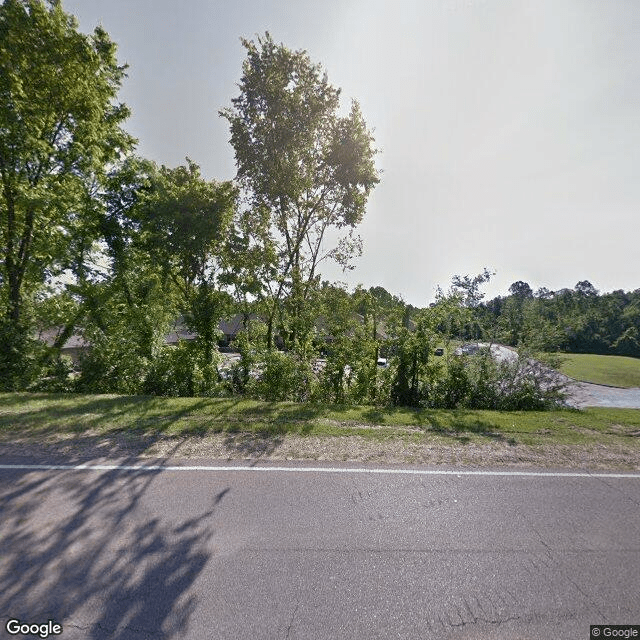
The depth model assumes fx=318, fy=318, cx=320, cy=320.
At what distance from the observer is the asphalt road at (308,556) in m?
2.56

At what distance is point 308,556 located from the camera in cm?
322

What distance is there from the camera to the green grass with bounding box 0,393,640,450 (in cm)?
629

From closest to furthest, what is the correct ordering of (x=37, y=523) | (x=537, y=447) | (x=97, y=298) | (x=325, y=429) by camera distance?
(x=37, y=523)
(x=537, y=447)
(x=325, y=429)
(x=97, y=298)

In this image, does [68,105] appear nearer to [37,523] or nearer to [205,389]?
[205,389]

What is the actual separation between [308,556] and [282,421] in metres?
4.02

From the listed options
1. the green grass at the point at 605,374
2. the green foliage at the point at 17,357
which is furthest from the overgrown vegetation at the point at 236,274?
the green grass at the point at 605,374

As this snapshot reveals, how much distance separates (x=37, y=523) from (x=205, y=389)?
23.9ft

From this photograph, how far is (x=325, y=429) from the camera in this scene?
6.75 m

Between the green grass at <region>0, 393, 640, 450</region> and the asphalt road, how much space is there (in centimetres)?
164

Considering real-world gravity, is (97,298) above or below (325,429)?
above

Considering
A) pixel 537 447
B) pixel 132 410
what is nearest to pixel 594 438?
pixel 537 447

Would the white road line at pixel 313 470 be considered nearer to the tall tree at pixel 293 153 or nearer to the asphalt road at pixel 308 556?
the asphalt road at pixel 308 556

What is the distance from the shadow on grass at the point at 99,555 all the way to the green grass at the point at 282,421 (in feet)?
6.41

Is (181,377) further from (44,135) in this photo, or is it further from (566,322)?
(566,322)
